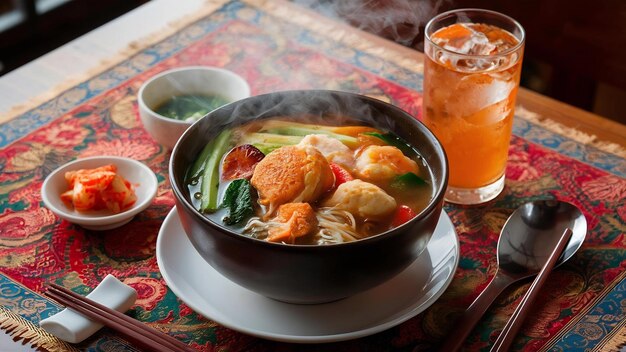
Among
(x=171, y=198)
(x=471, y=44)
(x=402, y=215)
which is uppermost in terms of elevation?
(x=471, y=44)

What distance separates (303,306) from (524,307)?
0.49 m

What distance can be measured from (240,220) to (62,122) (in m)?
1.04

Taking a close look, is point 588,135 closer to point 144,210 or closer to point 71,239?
point 144,210

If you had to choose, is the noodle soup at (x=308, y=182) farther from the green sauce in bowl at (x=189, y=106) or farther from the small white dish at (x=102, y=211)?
the green sauce in bowl at (x=189, y=106)

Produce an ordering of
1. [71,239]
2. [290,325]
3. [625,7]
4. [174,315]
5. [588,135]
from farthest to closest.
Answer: [625,7] → [588,135] → [71,239] → [174,315] → [290,325]

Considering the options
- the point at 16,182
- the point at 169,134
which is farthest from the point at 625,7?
the point at 16,182

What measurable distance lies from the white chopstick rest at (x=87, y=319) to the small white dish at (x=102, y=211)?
9.5 inches

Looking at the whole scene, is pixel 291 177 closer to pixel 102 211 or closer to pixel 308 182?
pixel 308 182

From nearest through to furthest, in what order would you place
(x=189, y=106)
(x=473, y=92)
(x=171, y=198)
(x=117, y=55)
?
(x=473, y=92), (x=171, y=198), (x=189, y=106), (x=117, y=55)

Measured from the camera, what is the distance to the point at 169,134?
215cm

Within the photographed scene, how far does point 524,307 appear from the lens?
1577 mm

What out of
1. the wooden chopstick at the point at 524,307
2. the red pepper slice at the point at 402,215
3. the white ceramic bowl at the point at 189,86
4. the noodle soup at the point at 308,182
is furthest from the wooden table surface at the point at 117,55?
the red pepper slice at the point at 402,215

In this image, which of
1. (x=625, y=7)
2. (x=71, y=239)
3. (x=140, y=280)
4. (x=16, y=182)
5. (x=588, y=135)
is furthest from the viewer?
(x=625, y=7)

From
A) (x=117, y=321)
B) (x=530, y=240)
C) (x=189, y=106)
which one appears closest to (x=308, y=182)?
(x=117, y=321)
